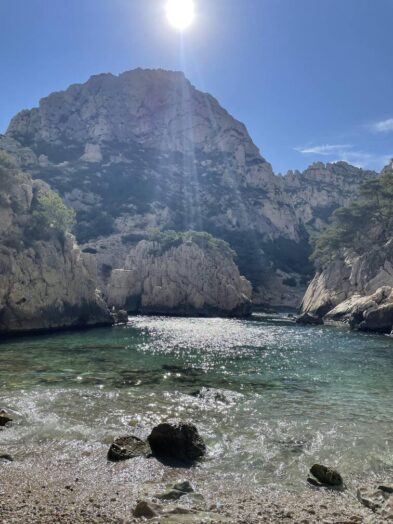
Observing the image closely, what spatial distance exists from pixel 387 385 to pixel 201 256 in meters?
82.6

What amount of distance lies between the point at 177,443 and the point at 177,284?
290 feet

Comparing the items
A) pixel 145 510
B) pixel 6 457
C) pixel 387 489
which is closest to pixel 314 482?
pixel 387 489

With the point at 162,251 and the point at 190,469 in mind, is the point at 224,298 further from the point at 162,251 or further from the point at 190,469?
the point at 190,469

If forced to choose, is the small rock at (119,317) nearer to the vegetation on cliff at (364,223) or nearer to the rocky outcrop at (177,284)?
the rocky outcrop at (177,284)

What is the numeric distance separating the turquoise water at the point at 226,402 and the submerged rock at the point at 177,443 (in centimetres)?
63

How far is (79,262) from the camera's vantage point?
227ft

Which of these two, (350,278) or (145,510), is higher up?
(350,278)

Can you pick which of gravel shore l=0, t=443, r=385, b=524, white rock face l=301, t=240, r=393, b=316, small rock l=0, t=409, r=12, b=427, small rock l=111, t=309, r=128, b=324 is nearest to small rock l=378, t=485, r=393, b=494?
gravel shore l=0, t=443, r=385, b=524

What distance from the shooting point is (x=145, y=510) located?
367 inches

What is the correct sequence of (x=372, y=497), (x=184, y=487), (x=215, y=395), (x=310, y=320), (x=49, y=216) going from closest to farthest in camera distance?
(x=372, y=497), (x=184, y=487), (x=215, y=395), (x=49, y=216), (x=310, y=320)

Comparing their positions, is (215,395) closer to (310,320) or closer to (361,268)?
(310,320)

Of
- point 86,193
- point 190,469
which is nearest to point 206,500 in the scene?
point 190,469

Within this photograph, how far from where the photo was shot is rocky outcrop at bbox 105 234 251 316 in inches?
3917

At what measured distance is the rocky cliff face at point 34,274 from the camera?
177ft
